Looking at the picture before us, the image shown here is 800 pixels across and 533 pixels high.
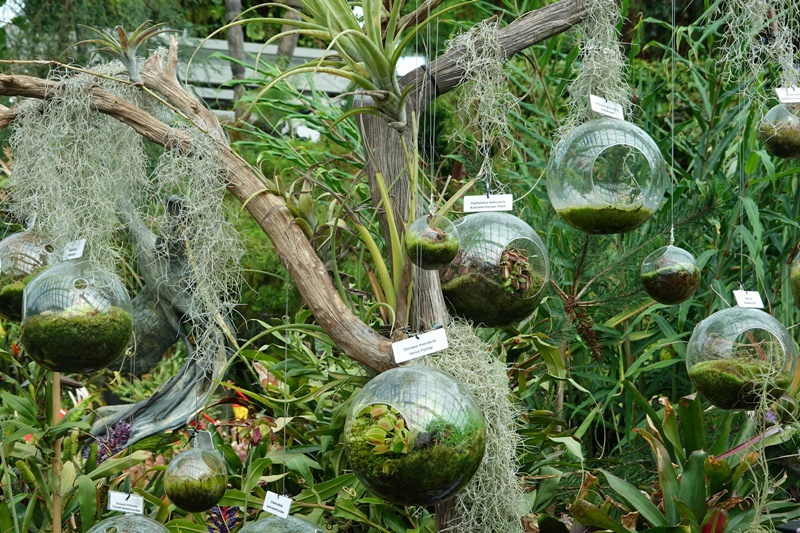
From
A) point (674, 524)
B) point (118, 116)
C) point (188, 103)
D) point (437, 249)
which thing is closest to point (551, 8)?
point (437, 249)

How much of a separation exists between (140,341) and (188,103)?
2.98 feet

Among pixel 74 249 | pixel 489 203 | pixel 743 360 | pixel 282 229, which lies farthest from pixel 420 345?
pixel 74 249

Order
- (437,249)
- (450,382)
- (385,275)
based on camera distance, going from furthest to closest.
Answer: (385,275) → (437,249) → (450,382)

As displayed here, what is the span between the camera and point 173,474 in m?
1.74

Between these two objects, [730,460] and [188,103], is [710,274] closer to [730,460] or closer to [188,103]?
[730,460]

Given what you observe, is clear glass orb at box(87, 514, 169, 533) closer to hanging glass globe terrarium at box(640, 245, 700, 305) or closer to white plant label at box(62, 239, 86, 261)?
white plant label at box(62, 239, 86, 261)

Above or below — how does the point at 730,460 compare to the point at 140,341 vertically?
below

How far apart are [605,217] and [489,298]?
298 mm

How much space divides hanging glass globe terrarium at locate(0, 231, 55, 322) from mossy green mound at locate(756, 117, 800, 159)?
5.78 ft

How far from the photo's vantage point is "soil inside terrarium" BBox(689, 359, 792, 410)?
1757 millimetres

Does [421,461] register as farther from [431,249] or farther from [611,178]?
[611,178]

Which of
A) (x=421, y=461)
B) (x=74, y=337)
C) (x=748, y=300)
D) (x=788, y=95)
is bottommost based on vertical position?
(x=421, y=461)

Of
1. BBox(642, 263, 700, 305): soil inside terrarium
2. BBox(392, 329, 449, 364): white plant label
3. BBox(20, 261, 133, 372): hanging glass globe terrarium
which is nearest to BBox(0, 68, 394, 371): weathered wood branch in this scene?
BBox(392, 329, 449, 364): white plant label

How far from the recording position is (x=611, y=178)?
1.76 meters
